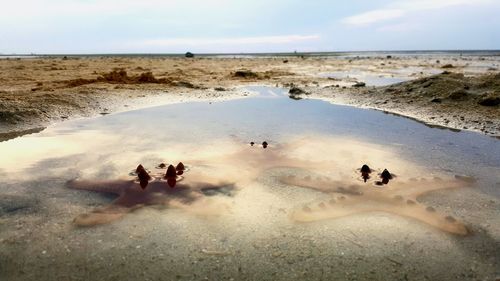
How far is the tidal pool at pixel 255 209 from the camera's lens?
4.08m

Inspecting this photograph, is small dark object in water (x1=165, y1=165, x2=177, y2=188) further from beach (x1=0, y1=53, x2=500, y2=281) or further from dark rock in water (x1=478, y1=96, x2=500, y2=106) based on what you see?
dark rock in water (x1=478, y1=96, x2=500, y2=106)

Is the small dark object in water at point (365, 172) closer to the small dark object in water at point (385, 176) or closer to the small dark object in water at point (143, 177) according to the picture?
the small dark object in water at point (385, 176)

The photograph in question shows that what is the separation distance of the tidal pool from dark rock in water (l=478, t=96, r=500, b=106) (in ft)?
11.2

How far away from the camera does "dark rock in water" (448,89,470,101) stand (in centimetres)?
1340

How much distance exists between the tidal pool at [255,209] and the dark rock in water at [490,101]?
3422 mm

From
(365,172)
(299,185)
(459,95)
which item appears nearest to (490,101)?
(459,95)

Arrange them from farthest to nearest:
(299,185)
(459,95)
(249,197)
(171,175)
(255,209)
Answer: (459,95) → (171,175) → (299,185) → (249,197) → (255,209)

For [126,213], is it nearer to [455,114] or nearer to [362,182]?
[362,182]

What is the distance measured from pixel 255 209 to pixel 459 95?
1106cm

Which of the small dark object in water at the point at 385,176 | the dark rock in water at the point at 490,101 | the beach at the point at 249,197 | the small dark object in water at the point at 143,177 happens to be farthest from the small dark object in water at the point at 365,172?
the dark rock in water at the point at 490,101

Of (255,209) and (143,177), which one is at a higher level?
(143,177)

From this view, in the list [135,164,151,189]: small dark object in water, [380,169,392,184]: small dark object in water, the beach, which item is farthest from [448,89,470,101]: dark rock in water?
[135,164,151,189]: small dark object in water

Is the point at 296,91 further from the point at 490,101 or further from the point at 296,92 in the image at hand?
the point at 490,101

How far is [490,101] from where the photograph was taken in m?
12.5
